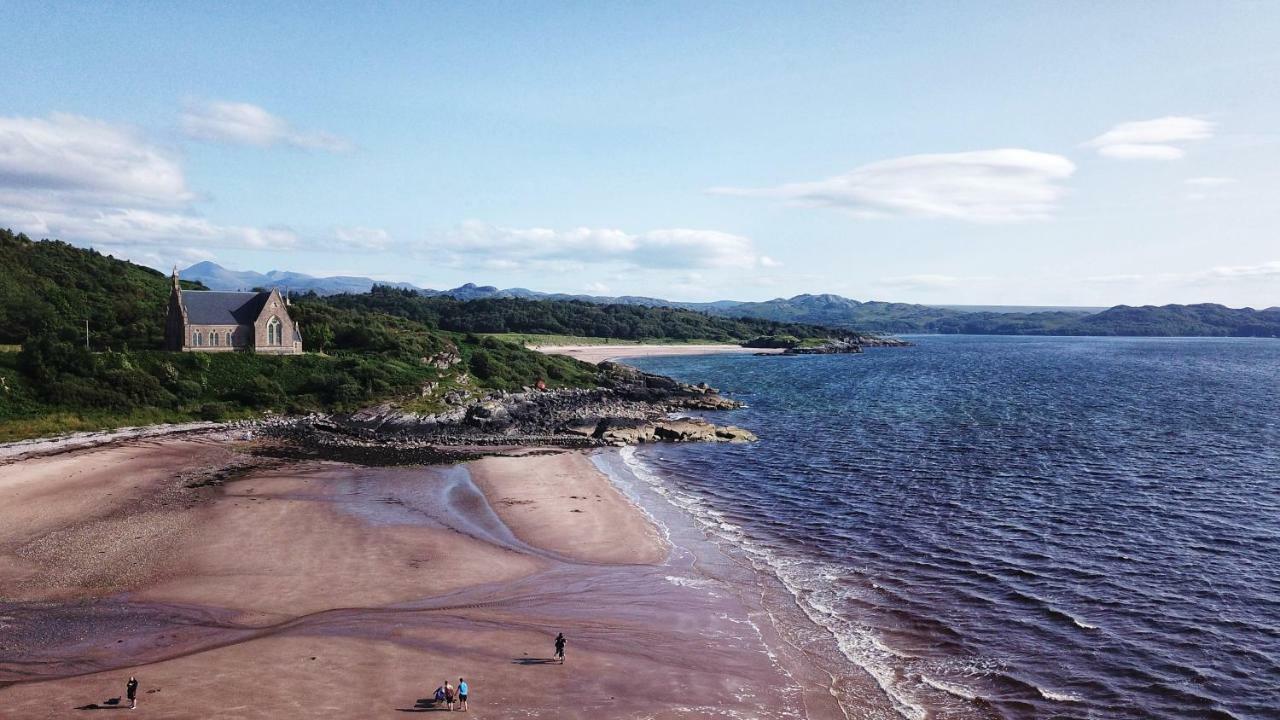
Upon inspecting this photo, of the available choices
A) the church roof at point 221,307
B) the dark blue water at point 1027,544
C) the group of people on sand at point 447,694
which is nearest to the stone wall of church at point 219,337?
the church roof at point 221,307

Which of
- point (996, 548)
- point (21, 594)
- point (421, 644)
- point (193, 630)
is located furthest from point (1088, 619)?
point (21, 594)

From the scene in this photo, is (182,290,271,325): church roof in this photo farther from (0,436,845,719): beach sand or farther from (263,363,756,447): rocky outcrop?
(0,436,845,719): beach sand

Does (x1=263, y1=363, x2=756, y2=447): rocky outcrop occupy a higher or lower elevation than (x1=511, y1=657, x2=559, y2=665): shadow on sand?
higher

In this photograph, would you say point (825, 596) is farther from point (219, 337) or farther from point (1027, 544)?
point (219, 337)

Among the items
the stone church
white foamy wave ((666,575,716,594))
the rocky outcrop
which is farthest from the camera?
the stone church

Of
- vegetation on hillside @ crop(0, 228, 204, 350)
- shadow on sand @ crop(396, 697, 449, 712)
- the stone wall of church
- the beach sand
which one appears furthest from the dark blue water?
vegetation on hillside @ crop(0, 228, 204, 350)

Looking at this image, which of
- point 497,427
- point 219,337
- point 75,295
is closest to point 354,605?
point 497,427

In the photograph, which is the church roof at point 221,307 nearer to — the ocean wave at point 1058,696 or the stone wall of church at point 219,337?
the stone wall of church at point 219,337
